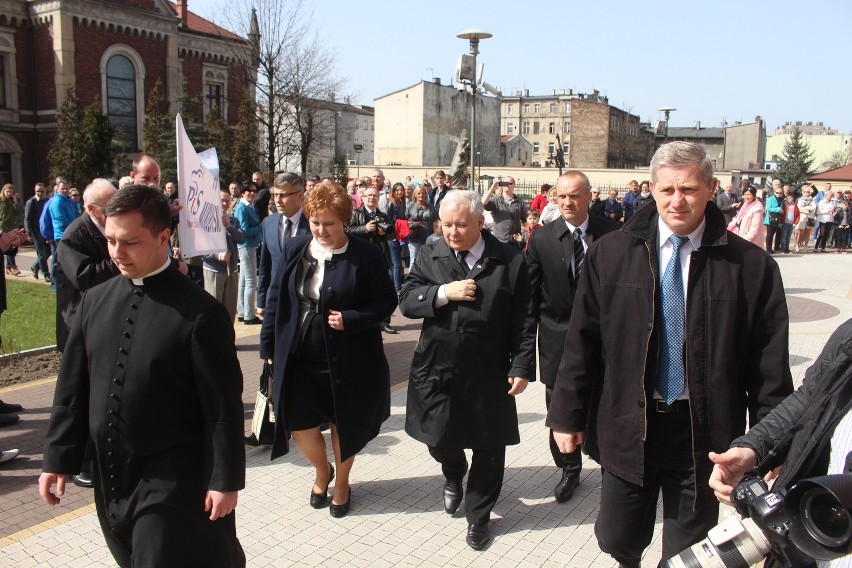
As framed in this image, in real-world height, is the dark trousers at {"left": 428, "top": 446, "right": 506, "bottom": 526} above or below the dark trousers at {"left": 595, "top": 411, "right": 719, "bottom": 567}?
below

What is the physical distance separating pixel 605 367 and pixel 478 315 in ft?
3.68

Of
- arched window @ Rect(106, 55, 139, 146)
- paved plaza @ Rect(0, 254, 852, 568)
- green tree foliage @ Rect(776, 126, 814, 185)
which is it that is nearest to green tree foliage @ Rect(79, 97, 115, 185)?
arched window @ Rect(106, 55, 139, 146)

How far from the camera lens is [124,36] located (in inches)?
1268

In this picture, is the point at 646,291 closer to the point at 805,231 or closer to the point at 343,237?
the point at 343,237

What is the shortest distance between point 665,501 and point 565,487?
172cm

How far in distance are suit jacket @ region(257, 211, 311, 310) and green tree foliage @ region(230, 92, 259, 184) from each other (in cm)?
2391

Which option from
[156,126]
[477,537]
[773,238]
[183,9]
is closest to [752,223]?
[477,537]

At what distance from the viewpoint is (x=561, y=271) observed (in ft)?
15.2

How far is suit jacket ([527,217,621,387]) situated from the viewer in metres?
4.63

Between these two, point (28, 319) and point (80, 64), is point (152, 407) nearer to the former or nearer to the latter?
point (28, 319)

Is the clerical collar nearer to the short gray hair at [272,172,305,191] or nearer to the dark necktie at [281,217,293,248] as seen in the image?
the short gray hair at [272,172,305,191]

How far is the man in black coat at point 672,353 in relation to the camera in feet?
9.09

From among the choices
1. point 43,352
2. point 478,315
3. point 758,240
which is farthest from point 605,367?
point 758,240

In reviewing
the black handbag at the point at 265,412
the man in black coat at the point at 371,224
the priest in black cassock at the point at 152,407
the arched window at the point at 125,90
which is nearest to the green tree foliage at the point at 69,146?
the arched window at the point at 125,90
